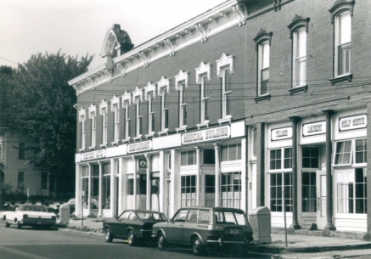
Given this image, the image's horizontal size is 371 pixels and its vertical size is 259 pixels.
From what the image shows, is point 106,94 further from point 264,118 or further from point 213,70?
point 264,118

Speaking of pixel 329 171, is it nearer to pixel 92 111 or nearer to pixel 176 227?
pixel 176 227

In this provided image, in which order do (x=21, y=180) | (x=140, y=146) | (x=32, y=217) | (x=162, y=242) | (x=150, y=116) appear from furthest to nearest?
1. (x=21, y=180)
2. (x=140, y=146)
3. (x=150, y=116)
4. (x=32, y=217)
5. (x=162, y=242)

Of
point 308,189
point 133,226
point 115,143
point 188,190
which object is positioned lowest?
point 133,226

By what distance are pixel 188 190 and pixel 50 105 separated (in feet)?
97.2

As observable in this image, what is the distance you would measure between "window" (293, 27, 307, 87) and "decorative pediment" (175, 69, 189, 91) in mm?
8639

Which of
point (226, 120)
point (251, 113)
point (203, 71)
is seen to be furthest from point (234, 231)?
point (203, 71)

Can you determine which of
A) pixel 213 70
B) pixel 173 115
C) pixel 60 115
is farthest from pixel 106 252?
pixel 60 115

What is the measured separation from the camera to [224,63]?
29.8 m

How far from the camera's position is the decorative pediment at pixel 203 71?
31.0m

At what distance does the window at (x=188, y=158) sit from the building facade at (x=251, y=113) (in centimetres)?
5

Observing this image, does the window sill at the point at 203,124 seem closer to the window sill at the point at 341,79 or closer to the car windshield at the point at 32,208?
the window sill at the point at 341,79

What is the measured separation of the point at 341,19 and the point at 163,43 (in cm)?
1394

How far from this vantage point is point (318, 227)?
2466 cm

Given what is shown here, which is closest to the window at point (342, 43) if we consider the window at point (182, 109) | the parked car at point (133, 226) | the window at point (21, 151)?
the parked car at point (133, 226)
